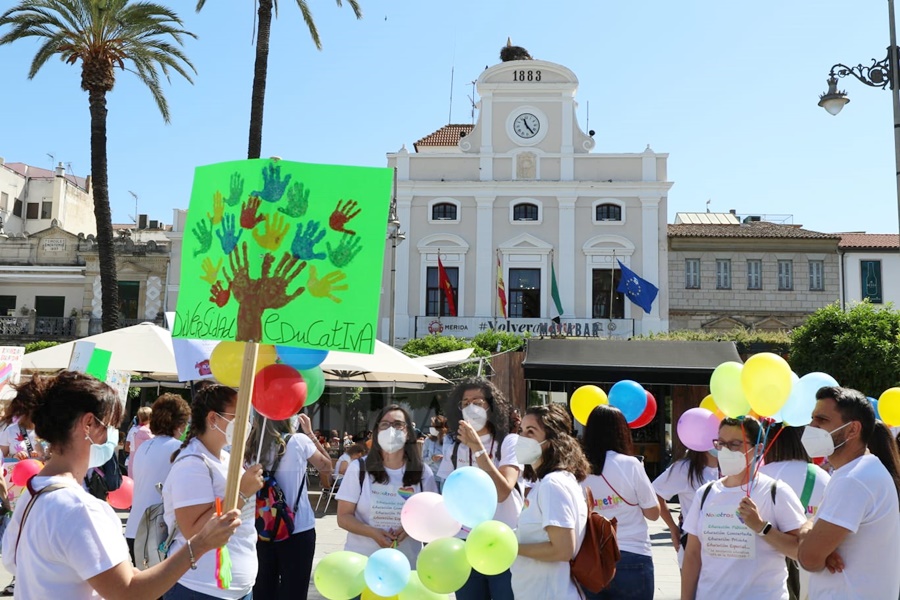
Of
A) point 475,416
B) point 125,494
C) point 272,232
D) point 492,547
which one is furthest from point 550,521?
point 125,494

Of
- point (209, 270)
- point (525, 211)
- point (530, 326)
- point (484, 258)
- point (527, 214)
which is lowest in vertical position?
point (209, 270)

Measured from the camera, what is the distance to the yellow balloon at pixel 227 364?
3.87 meters

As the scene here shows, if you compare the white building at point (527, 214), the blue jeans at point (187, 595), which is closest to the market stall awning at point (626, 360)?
the blue jeans at point (187, 595)

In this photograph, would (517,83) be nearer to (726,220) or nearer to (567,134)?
(567,134)

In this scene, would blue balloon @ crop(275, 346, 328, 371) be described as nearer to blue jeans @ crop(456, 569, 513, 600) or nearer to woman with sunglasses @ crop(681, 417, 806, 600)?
blue jeans @ crop(456, 569, 513, 600)

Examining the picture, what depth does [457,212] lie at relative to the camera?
31641mm

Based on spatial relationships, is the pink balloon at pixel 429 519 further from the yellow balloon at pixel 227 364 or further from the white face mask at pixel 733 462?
the white face mask at pixel 733 462

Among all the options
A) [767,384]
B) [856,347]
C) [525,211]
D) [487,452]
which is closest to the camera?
[767,384]

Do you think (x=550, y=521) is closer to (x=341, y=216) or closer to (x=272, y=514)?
(x=341, y=216)

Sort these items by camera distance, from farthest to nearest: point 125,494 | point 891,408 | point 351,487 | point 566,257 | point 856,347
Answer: point 566,257
point 856,347
point 891,408
point 125,494
point 351,487

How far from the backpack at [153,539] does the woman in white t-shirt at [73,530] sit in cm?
111

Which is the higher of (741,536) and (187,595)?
(741,536)

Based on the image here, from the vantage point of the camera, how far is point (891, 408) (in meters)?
6.52

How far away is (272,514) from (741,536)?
2677mm
